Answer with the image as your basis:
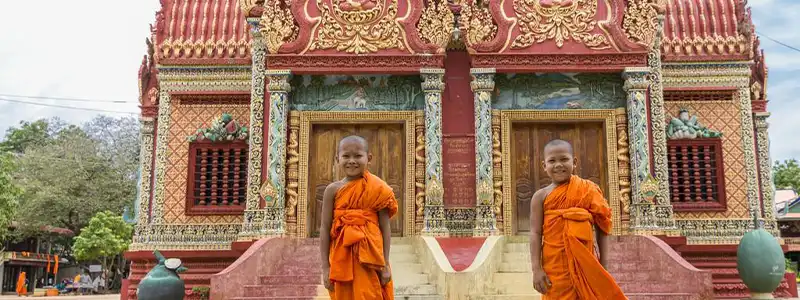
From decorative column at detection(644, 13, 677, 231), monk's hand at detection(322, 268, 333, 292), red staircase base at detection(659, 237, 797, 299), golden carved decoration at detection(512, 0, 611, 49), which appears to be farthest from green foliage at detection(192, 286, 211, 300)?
red staircase base at detection(659, 237, 797, 299)

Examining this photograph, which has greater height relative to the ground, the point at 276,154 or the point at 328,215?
the point at 276,154

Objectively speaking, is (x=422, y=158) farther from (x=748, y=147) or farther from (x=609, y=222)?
(x=609, y=222)

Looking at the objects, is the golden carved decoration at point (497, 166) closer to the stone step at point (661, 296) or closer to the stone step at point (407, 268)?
→ the stone step at point (407, 268)

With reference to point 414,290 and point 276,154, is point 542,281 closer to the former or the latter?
point 414,290

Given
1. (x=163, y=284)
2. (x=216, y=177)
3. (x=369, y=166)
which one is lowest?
(x=163, y=284)

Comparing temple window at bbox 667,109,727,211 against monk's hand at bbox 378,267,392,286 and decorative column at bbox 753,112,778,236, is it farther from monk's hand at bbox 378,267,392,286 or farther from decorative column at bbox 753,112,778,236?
monk's hand at bbox 378,267,392,286

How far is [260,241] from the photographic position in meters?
11.2

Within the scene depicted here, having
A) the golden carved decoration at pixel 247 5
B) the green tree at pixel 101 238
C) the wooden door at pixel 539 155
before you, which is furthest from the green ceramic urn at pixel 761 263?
the green tree at pixel 101 238

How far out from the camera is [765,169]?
14.8 meters

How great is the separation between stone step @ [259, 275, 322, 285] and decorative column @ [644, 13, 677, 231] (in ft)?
19.1

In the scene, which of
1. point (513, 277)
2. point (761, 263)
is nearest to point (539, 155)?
point (513, 277)

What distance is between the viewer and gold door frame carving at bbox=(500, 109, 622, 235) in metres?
12.8

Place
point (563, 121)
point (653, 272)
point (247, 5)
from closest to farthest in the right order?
point (653, 272) → point (563, 121) → point (247, 5)

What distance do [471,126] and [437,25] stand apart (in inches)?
77.1
